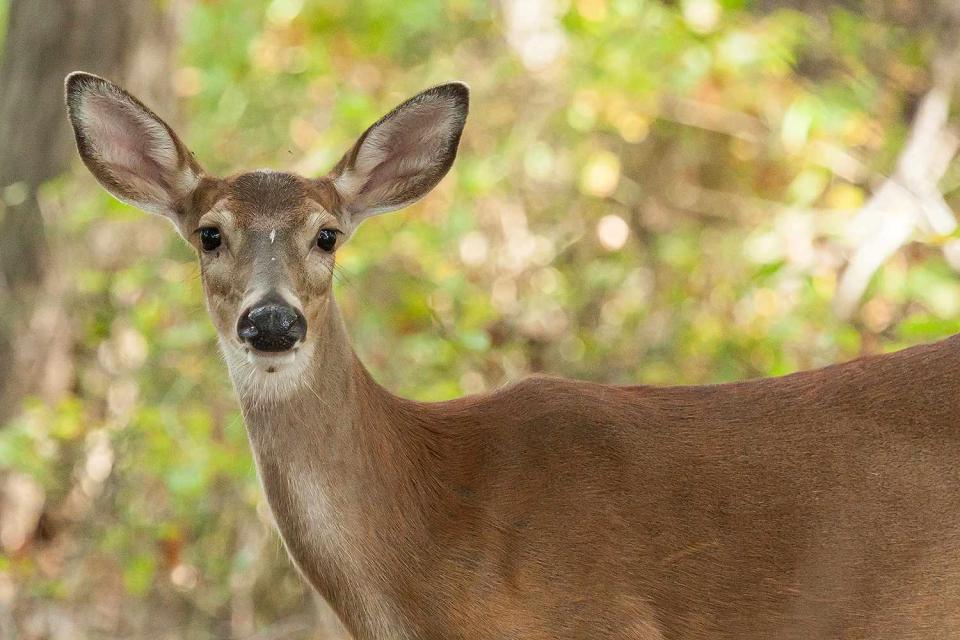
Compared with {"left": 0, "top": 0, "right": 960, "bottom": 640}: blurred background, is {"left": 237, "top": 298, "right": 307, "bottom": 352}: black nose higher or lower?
higher

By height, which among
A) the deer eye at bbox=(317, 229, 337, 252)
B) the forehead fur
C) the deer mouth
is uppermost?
the forehead fur

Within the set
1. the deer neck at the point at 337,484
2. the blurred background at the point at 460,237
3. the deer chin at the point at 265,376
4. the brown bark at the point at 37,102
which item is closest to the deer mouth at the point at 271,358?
the deer chin at the point at 265,376

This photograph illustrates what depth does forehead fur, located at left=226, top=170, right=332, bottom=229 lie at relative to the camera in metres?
4.41

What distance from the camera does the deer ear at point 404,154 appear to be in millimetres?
4777

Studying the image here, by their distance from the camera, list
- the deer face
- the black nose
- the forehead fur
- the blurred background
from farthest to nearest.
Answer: the blurred background < the forehead fur < the deer face < the black nose

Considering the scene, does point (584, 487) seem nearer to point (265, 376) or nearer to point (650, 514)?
point (650, 514)

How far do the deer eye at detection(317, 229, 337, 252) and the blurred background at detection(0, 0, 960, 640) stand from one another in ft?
5.37

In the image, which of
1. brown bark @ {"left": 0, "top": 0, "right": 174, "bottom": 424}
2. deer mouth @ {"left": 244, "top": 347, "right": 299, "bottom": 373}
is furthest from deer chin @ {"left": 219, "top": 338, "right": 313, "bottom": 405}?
brown bark @ {"left": 0, "top": 0, "right": 174, "bottom": 424}

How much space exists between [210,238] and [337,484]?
837 millimetres

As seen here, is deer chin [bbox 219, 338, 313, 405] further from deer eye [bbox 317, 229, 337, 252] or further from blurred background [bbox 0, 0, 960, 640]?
blurred background [bbox 0, 0, 960, 640]

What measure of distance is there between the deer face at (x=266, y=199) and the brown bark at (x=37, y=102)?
3424mm

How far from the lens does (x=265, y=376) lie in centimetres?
431

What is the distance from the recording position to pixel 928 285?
7.70m

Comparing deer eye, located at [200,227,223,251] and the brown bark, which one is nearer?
deer eye, located at [200,227,223,251]
